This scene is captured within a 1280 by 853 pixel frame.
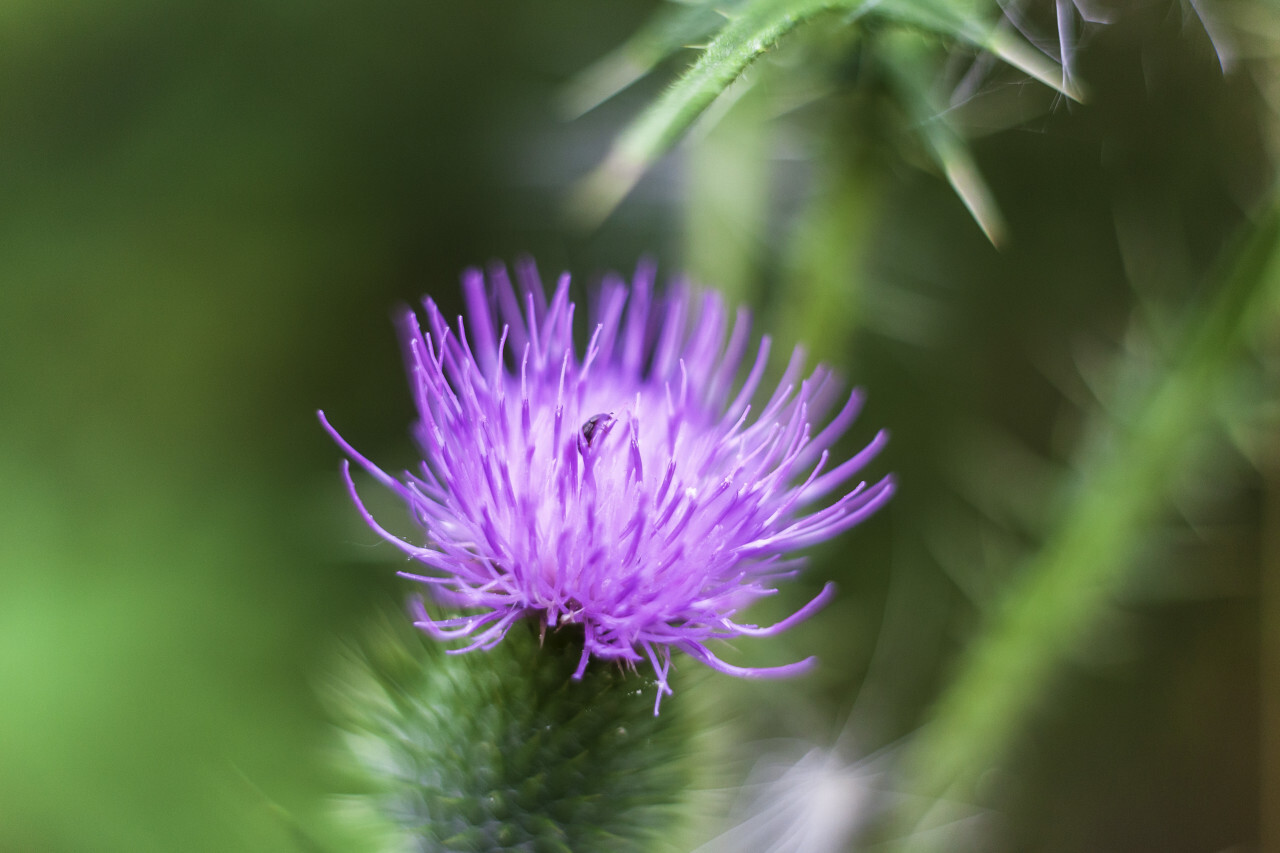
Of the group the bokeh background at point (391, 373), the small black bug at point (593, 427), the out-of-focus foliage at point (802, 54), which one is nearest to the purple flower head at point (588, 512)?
the small black bug at point (593, 427)

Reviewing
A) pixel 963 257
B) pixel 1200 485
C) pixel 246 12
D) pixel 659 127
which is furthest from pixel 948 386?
pixel 246 12

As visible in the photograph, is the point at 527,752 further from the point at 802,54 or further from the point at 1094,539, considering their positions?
the point at 802,54

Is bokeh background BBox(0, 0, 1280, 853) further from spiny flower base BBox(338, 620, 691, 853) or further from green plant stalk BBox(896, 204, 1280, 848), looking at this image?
spiny flower base BBox(338, 620, 691, 853)

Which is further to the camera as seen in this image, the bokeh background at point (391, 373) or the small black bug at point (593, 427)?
the bokeh background at point (391, 373)

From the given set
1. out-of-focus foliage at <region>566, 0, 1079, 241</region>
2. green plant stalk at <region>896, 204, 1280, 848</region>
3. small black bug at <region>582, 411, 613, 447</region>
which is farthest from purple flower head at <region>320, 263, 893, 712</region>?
green plant stalk at <region>896, 204, 1280, 848</region>

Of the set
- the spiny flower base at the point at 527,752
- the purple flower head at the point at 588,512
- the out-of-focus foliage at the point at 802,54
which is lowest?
the spiny flower base at the point at 527,752

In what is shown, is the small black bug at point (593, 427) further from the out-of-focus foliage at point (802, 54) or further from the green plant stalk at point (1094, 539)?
the green plant stalk at point (1094, 539)
